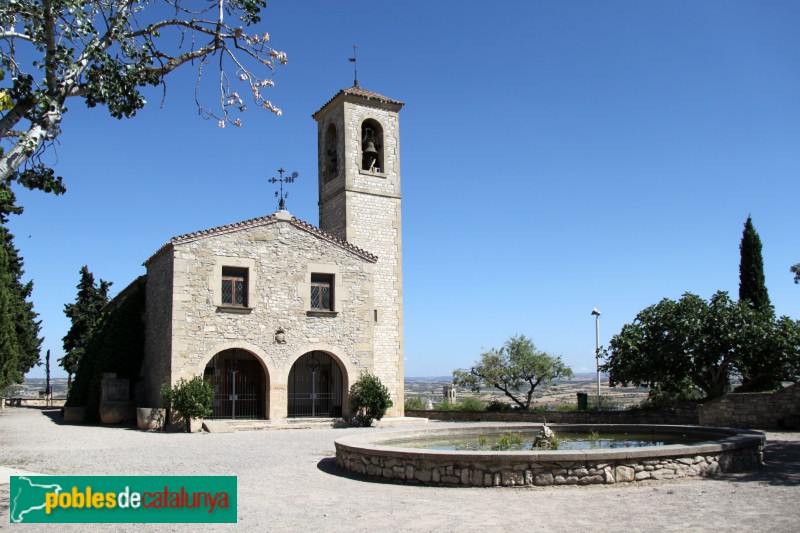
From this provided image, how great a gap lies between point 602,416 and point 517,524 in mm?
17107

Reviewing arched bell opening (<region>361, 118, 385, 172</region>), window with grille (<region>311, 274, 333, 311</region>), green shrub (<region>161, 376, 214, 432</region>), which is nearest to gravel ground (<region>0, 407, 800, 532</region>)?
green shrub (<region>161, 376, 214, 432</region>)

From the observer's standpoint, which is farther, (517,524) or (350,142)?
(350,142)

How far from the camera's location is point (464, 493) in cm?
955

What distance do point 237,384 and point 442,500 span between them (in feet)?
54.5

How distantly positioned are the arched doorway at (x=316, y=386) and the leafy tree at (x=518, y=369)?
9475 millimetres

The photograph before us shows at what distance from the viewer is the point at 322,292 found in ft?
81.5

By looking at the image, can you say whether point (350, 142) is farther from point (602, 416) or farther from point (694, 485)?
point (694, 485)

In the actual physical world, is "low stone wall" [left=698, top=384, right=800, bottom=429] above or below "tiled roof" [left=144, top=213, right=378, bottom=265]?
below

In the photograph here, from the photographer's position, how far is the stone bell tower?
2764cm

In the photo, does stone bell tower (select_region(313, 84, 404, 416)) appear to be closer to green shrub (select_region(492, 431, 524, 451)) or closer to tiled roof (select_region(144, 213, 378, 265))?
tiled roof (select_region(144, 213, 378, 265))

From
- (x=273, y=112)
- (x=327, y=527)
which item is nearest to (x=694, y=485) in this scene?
(x=327, y=527)

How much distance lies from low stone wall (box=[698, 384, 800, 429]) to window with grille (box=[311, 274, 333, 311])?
501 inches

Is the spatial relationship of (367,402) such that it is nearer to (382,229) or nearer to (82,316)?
(382,229)

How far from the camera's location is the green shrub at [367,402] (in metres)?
23.7
